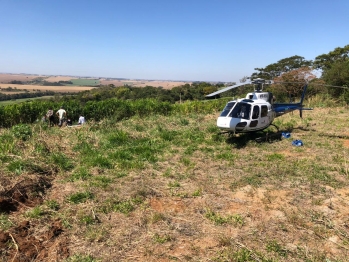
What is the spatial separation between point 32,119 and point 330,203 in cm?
1712

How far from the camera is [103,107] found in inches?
719

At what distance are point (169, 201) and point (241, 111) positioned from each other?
520 centimetres

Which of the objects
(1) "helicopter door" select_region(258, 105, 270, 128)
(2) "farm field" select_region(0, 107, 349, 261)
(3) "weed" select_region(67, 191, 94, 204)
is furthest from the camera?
(1) "helicopter door" select_region(258, 105, 270, 128)

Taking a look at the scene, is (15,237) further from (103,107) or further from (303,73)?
(303,73)

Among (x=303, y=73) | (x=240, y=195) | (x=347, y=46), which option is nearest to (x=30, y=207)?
(x=240, y=195)

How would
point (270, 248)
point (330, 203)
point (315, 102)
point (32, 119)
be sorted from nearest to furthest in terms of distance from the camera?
point (270, 248), point (330, 203), point (32, 119), point (315, 102)

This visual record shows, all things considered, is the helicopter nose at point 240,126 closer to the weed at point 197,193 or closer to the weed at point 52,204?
the weed at point 197,193

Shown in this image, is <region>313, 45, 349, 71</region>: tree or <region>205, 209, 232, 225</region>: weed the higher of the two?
<region>313, 45, 349, 71</region>: tree

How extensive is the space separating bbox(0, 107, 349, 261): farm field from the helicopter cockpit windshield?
1163mm

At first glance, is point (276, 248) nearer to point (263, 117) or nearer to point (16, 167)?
point (16, 167)

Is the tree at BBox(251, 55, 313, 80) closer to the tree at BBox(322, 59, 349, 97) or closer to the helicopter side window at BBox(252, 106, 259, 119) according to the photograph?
the tree at BBox(322, 59, 349, 97)

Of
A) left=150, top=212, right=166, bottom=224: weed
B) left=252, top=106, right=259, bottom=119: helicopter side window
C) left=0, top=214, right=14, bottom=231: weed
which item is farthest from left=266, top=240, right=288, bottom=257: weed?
left=252, top=106, right=259, bottom=119: helicopter side window

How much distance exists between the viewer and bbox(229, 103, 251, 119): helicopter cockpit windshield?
30.5ft

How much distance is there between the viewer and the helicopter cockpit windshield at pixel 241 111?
30.5ft
